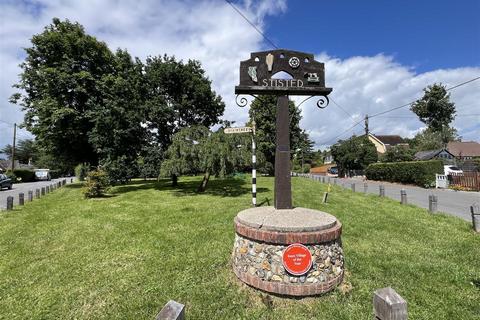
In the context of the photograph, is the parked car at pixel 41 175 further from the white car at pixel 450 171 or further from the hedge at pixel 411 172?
the white car at pixel 450 171

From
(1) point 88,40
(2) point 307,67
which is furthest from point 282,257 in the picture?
(1) point 88,40

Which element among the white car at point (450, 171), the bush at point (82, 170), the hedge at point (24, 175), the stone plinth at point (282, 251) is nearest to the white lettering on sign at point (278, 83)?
the stone plinth at point (282, 251)

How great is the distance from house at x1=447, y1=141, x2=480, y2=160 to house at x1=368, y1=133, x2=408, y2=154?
13.4m

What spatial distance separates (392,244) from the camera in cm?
654

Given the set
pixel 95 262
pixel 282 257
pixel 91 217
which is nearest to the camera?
pixel 282 257

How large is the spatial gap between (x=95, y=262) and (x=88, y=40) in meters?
22.1

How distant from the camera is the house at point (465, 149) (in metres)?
44.5

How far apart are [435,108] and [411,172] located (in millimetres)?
23959

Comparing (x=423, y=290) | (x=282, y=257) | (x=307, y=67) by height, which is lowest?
(x=423, y=290)

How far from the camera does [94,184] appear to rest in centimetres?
1483

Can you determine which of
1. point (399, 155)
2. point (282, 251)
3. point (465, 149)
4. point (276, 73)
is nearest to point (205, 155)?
point (276, 73)

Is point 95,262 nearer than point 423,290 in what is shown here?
No

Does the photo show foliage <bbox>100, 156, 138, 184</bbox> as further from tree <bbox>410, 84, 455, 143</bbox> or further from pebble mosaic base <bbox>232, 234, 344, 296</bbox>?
tree <bbox>410, 84, 455, 143</bbox>

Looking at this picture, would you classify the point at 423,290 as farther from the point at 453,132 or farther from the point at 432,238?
the point at 453,132
